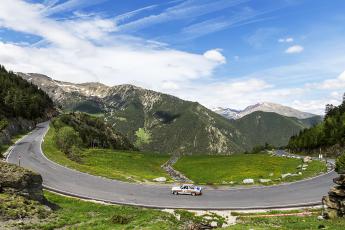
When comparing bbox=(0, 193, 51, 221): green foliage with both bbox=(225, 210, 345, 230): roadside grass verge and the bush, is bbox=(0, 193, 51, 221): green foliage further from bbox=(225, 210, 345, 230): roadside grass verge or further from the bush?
bbox=(225, 210, 345, 230): roadside grass verge

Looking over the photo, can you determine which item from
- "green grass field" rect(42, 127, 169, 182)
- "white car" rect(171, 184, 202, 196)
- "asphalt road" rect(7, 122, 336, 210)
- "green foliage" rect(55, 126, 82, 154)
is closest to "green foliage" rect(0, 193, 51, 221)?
"asphalt road" rect(7, 122, 336, 210)

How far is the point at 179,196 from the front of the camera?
55656mm

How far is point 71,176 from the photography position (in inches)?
2598

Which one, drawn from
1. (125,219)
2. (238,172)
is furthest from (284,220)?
(238,172)

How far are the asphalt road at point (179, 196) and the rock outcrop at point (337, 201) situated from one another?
38.8 feet

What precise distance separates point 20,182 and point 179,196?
82.6ft

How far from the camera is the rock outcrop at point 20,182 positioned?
124ft

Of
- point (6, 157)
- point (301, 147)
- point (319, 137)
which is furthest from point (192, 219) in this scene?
point (301, 147)

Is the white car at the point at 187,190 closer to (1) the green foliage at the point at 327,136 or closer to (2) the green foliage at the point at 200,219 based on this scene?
(2) the green foliage at the point at 200,219

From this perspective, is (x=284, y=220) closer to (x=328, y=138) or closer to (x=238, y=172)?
(x=238, y=172)

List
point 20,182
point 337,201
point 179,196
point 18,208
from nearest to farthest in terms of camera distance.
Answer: point 18,208 → point 337,201 → point 20,182 → point 179,196

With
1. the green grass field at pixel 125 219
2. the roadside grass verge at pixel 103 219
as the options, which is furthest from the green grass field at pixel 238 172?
the roadside grass verge at pixel 103 219

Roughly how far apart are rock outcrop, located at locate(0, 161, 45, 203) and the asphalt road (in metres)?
11.8

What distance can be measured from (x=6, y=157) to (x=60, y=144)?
31245 millimetres
